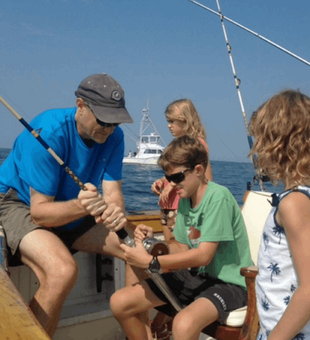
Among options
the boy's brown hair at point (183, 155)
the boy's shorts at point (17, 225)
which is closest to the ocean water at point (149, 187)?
the boy's brown hair at point (183, 155)

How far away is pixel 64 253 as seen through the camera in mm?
2123

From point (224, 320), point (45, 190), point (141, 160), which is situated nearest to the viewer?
point (224, 320)

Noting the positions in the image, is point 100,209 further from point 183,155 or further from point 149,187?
point 149,187

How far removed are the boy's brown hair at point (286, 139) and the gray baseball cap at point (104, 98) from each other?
40.7 inches

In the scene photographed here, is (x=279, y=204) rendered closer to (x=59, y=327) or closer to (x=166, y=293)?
(x=166, y=293)

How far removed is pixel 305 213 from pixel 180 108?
Result: 2172 mm

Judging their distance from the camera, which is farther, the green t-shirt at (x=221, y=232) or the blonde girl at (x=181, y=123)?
the blonde girl at (x=181, y=123)

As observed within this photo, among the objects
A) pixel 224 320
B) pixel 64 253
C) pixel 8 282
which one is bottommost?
pixel 224 320

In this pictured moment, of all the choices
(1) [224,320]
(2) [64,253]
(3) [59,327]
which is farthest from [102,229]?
(1) [224,320]

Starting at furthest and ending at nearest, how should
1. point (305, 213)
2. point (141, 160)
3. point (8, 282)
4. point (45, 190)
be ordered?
point (141, 160)
point (45, 190)
point (8, 282)
point (305, 213)

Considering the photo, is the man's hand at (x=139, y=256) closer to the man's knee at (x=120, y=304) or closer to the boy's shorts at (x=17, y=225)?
the man's knee at (x=120, y=304)

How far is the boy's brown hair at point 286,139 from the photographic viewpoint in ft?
4.42

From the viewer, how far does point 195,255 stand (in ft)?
6.53

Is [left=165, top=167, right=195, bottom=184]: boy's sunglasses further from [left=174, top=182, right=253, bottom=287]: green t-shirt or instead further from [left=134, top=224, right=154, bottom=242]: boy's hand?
[left=134, top=224, right=154, bottom=242]: boy's hand
